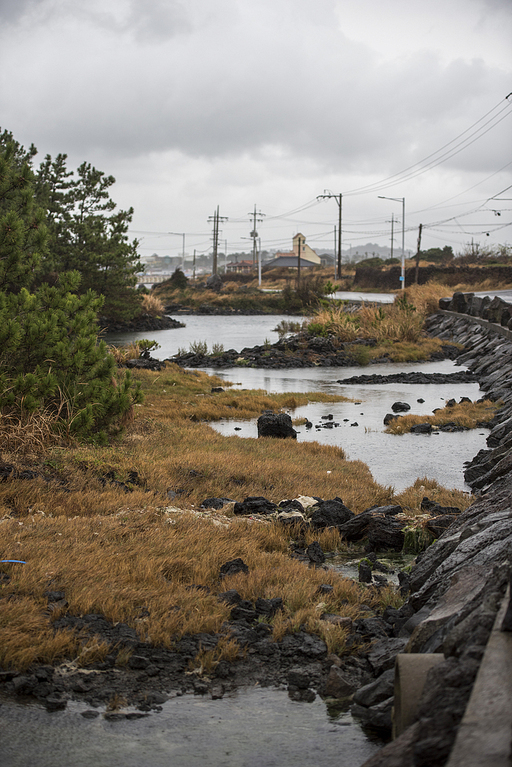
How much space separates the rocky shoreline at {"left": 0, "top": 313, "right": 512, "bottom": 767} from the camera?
227 centimetres

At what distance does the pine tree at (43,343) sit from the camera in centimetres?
778

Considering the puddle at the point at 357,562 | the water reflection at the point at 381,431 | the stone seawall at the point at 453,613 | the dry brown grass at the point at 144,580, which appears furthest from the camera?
the water reflection at the point at 381,431

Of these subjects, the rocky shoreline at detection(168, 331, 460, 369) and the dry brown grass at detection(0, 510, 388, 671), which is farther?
the rocky shoreline at detection(168, 331, 460, 369)

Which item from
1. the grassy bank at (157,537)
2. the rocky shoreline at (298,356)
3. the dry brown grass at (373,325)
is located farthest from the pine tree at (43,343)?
the dry brown grass at (373,325)

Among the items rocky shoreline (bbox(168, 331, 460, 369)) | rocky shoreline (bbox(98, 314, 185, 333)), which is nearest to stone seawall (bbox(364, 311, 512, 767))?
rocky shoreline (bbox(168, 331, 460, 369))

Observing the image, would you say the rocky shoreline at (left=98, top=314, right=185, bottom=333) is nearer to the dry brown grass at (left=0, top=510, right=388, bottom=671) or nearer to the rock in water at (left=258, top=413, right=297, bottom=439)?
the rock in water at (left=258, top=413, right=297, bottom=439)

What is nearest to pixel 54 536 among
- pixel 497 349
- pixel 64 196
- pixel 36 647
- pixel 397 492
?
pixel 36 647

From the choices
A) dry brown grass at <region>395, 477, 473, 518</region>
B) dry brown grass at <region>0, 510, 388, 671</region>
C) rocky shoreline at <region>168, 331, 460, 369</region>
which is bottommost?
dry brown grass at <region>395, 477, 473, 518</region>

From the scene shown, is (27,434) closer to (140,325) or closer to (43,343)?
(43,343)

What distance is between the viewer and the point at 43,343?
26.8 ft

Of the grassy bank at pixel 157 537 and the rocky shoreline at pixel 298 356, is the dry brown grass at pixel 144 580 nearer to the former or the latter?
Result: the grassy bank at pixel 157 537

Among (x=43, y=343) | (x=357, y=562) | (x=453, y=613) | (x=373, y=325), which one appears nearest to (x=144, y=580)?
(x=357, y=562)

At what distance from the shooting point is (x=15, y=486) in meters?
6.13

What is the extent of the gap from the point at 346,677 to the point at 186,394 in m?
12.2
